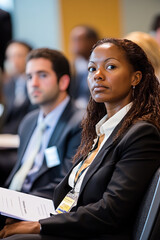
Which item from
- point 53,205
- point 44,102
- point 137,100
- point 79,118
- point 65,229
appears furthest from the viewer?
point 44,102

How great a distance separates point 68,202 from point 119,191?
35 centimetres

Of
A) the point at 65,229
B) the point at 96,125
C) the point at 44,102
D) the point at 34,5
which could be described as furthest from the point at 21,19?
the point at 65,229

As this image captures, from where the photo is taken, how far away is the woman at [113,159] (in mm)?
1515

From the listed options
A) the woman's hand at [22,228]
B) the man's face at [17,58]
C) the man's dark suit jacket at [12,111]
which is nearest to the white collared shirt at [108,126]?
the woman's hand at [22,228]

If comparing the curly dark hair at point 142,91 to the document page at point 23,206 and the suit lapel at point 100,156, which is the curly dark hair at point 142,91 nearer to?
the suit lapel at point 100,156

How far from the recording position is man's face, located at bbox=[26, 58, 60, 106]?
267 cm

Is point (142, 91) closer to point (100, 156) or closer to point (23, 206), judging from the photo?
point (100, 156)

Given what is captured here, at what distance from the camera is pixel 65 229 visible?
1.54 metres

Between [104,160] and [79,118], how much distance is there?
922mm

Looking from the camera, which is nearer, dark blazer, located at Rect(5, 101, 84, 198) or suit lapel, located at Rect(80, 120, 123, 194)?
suit lapel, located at Rect(80, 120, 123, 194)

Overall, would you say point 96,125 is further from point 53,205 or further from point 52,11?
point 52,11

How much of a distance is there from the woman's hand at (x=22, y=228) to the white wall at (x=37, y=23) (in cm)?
527

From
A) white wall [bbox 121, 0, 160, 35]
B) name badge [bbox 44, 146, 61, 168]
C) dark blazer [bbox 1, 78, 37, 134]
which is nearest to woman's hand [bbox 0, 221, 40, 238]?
name badge [bbox 44, 146, 61, 168]

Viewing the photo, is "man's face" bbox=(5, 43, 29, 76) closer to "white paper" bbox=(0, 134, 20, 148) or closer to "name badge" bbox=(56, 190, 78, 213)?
"white paper" bbox=(0, 134, 20, 148)
